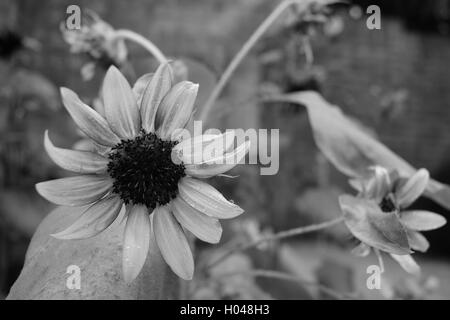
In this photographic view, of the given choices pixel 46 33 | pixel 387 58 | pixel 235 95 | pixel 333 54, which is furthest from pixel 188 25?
pixel 387 58

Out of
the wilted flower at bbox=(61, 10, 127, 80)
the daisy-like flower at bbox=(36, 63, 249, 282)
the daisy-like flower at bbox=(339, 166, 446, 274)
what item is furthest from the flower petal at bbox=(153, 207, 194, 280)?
the wilted flower at bbox=(61, 10, 127, 80)

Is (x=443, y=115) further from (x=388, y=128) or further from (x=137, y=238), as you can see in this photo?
(x=137, y=238)

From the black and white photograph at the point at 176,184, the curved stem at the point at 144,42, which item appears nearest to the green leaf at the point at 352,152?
the black and white photograph at the point at 176,184

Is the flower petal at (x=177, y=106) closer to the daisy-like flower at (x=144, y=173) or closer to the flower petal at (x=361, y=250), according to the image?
the daisy-like flower at (x=144, y=173)

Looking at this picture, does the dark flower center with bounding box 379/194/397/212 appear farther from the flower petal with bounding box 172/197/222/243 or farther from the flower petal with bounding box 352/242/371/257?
the flower petal with bounding box 172/197/222/243

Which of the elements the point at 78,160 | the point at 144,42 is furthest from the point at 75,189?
the point at 144,42
